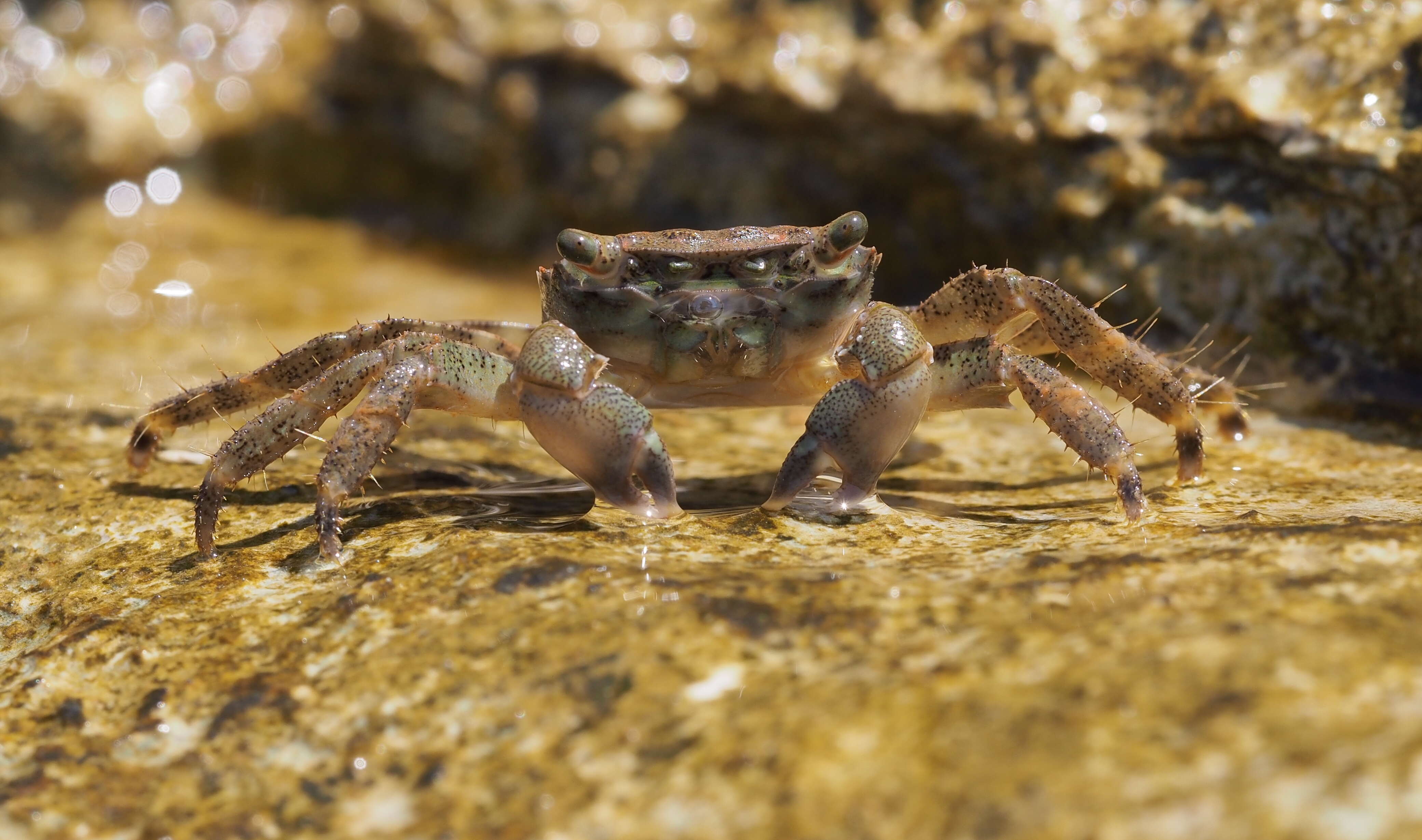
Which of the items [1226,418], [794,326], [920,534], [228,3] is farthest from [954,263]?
[228,3]

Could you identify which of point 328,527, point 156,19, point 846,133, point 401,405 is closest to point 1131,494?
point 401,405

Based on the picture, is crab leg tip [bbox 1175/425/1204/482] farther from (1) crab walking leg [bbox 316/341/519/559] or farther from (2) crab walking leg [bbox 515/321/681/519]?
(1) crab walking leg [bbox 316/341/519/559]

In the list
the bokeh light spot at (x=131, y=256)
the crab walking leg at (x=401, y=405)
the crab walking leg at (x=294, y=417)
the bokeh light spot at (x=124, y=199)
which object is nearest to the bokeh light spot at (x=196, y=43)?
the bokeh light spot at (x=124, y=199)

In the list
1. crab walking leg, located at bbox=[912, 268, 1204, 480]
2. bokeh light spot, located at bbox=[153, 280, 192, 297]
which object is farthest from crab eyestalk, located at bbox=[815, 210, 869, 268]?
bokeh light spot, located at bbox=[153, 280, 192, 297]

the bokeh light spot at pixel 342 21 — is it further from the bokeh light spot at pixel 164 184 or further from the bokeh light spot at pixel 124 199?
the bokeh light spot at pixel 124 199

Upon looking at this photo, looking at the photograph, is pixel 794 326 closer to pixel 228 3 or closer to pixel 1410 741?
→ pixel 1410 741

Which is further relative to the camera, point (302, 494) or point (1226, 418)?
point (1226, 418)
